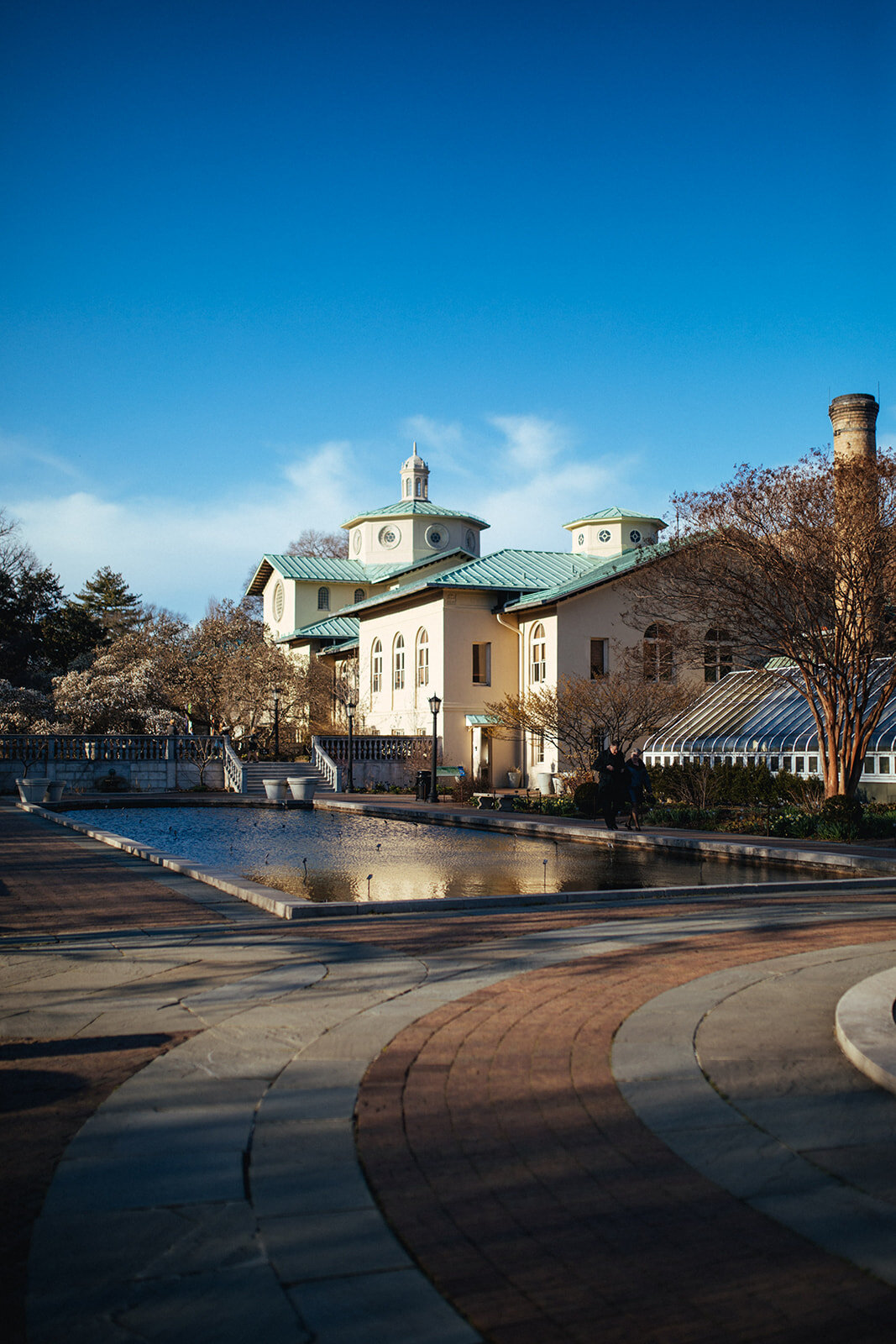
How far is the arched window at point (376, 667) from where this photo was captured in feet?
165

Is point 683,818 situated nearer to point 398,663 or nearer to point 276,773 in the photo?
point 276,773

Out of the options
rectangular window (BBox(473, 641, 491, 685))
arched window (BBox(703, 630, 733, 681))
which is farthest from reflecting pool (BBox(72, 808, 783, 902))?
rectangular window (BBox(473, 641, 491, 685))

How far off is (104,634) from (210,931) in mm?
64113

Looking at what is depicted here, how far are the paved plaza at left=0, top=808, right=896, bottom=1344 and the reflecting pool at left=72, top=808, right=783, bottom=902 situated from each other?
4.83 metres

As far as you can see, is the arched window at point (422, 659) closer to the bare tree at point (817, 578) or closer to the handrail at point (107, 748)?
the handrail at point (107, 748)

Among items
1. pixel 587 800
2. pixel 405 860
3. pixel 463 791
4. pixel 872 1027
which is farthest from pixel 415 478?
pixel 872 1027

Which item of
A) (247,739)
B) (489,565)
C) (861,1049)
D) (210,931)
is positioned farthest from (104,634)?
(861,1049)

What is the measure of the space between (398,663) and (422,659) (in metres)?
3.01

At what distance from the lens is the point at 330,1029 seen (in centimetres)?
629

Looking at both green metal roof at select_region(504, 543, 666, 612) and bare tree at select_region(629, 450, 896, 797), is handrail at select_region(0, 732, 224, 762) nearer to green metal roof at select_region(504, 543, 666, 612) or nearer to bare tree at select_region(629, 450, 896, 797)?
green metal roof at select_region(504, 543, 666, 612)

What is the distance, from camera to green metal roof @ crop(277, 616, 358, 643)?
56844 millimetres

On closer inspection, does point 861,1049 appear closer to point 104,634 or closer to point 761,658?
point 761,658

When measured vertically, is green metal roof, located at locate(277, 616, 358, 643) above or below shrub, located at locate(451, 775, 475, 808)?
above

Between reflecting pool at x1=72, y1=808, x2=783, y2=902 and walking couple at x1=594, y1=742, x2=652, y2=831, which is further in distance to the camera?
walking couple at x1=594, y1=742, x2=652, y2=831
